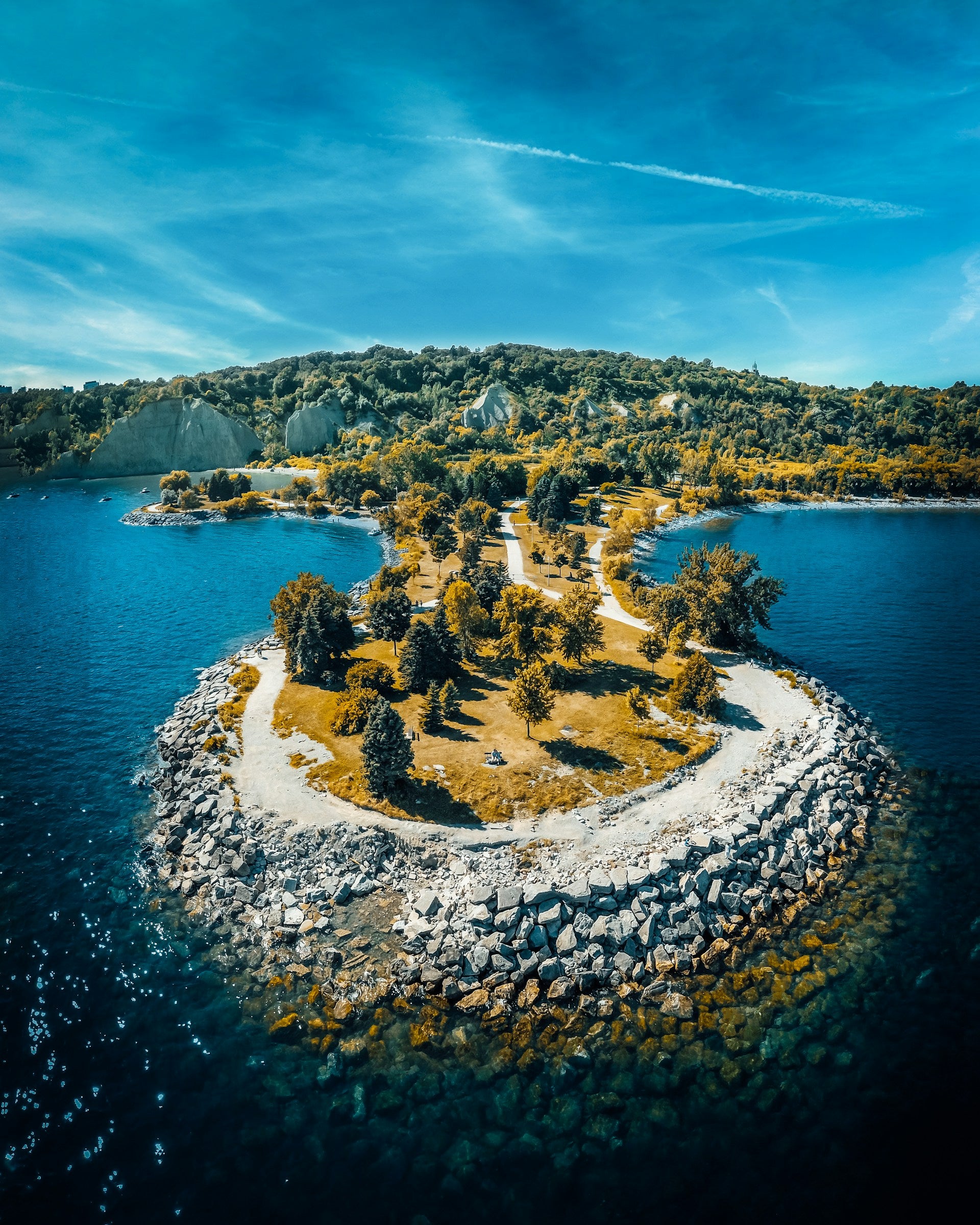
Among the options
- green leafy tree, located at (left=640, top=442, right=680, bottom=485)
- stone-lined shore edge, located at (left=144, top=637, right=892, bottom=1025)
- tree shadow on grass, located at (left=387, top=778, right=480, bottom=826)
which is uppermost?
green leafy tree, located at (left=640, top=442, right=680, bottom=485)

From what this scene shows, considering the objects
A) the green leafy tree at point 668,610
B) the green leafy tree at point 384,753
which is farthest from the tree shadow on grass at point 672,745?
the green leafy tree at point 384,753

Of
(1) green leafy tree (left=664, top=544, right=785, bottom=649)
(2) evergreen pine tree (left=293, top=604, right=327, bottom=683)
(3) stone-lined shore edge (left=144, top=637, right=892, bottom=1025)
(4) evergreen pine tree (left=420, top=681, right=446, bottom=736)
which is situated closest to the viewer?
(3) stone-lined shore edge (left=144, top=637, right=892, bottom=1025)

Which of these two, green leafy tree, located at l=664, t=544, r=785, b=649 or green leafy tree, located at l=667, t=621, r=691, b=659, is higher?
green leafy tree, located at l=664, t=544, r=785, b=649

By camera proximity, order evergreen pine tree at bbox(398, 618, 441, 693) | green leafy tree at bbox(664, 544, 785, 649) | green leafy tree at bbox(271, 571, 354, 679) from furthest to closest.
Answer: green leafy tree at bbox(664, 544, 785, 649) → green leafy tree at bbox(271, 571, 354, 679) → evergreen pine tree at bbox(398, 618, 441, 693)

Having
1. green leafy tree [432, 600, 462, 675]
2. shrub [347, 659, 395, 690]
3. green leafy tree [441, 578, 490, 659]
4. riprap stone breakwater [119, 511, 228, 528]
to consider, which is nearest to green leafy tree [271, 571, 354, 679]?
shrub [347, 659, 395, 690]

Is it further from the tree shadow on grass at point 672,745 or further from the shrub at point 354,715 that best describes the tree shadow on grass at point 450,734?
the tree shadow on grass at point 672,745

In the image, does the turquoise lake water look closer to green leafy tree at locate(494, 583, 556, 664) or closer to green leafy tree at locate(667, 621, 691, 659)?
green leafy tree at locate(667, 621, 691, 659)

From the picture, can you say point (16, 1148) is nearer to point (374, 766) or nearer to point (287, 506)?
point (374, 766)
